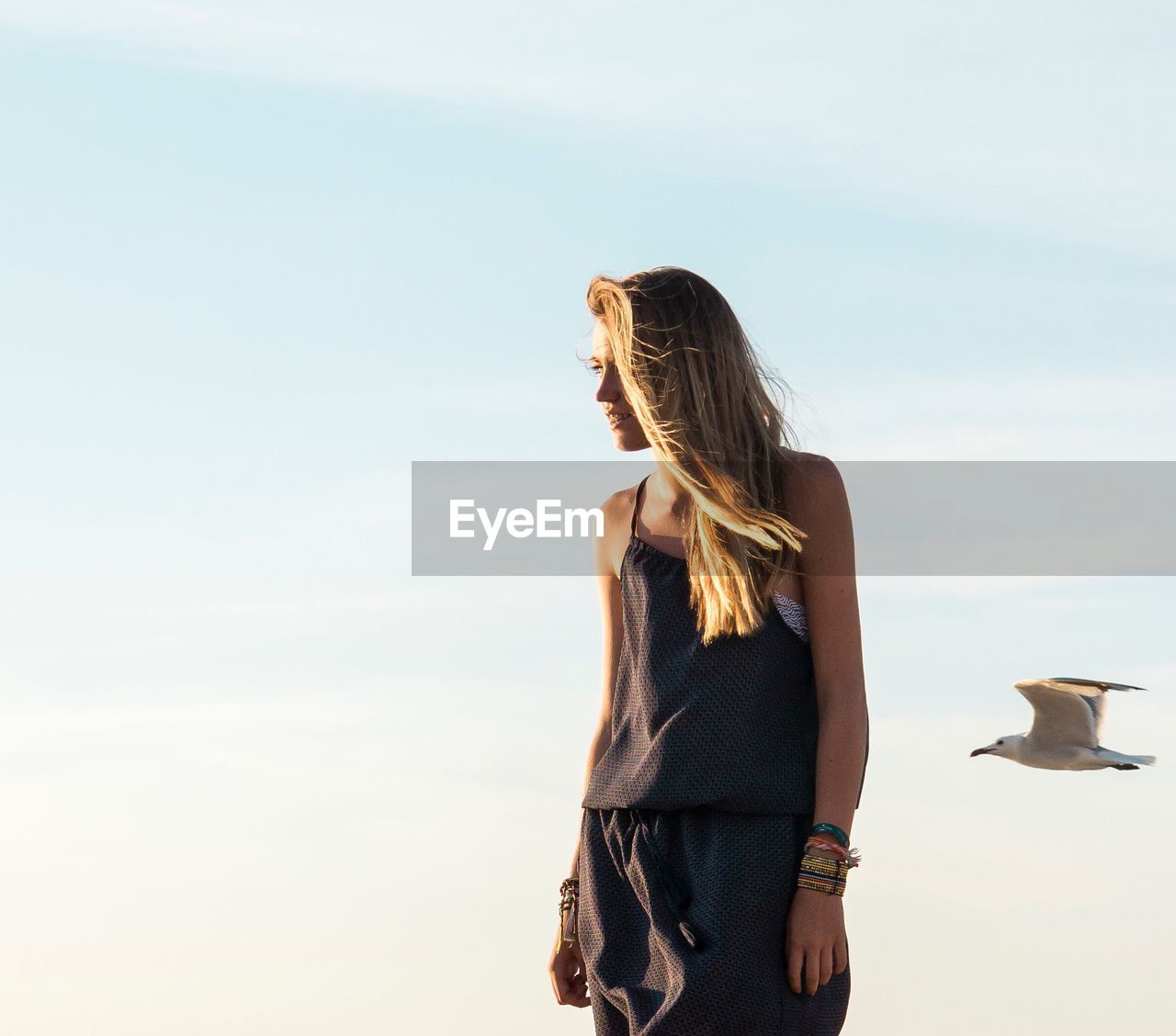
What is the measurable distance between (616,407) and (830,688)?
79 cm

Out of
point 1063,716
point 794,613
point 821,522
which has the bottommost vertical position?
point 1063,716

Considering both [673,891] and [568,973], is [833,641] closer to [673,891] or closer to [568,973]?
[673,891]

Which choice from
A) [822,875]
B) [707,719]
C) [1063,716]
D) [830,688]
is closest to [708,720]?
[707,719]

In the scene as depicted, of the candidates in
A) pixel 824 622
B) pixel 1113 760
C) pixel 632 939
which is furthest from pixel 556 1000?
pixel 1113 760

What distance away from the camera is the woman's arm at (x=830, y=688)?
136 inches

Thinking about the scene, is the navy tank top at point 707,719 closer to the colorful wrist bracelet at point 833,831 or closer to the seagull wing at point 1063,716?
the colorful wrist bracelet at point 833,831

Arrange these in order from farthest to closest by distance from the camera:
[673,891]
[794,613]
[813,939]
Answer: [794,613]
[673,891]
[813,939]

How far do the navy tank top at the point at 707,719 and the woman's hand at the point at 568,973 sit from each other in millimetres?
400

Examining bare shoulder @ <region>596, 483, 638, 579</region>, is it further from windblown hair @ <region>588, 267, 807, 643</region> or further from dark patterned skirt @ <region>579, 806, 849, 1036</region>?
dark patterned skirt @ <region>579, 806, 849, 1036</region>

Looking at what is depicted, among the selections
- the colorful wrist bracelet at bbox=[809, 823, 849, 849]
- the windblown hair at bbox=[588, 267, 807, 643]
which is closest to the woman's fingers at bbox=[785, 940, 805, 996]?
the colorful wrist bracelet at bbox=[809, 823, 849, 849]

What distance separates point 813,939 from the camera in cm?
343

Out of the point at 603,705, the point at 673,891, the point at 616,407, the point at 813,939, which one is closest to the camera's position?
the point at 813,939

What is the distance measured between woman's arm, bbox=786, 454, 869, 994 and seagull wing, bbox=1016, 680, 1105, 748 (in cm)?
677

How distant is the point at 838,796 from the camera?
352 cm
